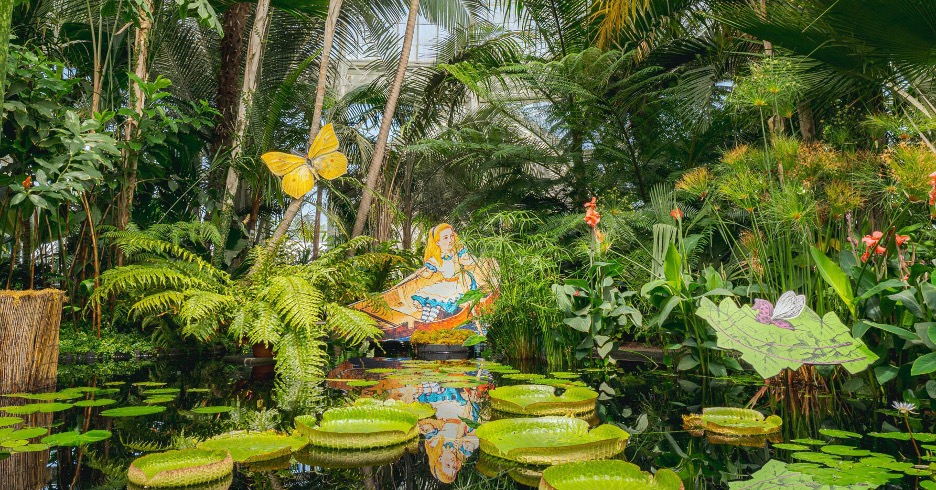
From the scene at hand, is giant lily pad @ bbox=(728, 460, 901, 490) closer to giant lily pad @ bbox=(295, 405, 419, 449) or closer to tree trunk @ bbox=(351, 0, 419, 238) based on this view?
giant lily pad @ bbox=(295, 405, 419, 449)

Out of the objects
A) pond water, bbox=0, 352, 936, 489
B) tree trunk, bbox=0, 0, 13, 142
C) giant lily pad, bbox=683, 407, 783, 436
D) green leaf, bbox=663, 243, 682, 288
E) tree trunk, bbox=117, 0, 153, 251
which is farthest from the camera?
tree trunk, bbox=117, 0, 153, 251

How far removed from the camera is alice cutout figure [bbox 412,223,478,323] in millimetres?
5508

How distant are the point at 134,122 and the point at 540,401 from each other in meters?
3.51

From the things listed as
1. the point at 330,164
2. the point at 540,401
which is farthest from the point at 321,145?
the point at 540,401

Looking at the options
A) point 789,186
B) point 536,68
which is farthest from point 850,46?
point 536,68

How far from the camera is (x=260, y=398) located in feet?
9.75

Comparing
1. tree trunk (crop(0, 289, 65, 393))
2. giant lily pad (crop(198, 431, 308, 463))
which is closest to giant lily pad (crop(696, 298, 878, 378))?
giant lily pad (crop(198, 431, 308, 463))

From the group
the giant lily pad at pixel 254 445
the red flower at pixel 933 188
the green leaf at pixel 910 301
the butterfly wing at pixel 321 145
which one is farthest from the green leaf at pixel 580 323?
the butterfly wing at pixel 321 145

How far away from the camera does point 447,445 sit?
2.10 metres

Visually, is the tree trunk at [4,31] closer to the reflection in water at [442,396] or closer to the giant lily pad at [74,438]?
the giant lily pad at [74,438]

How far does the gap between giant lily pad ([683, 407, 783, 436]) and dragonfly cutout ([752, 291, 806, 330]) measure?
1.32 feet

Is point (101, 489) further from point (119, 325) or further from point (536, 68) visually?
point (536, 68)

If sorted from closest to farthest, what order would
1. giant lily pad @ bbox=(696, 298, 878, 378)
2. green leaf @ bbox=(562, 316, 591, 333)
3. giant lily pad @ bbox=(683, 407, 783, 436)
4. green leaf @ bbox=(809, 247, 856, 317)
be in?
giant lily pad @ bbox=(683, 407, 783, 436), giant lily pad @ bbox=(696, 298, 878, 378), green leaf @ bbox=(809, 247, 856, 317), green leaf @ bbox=(562, 316, 591, 333)

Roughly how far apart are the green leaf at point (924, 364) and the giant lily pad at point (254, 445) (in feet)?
7.06
